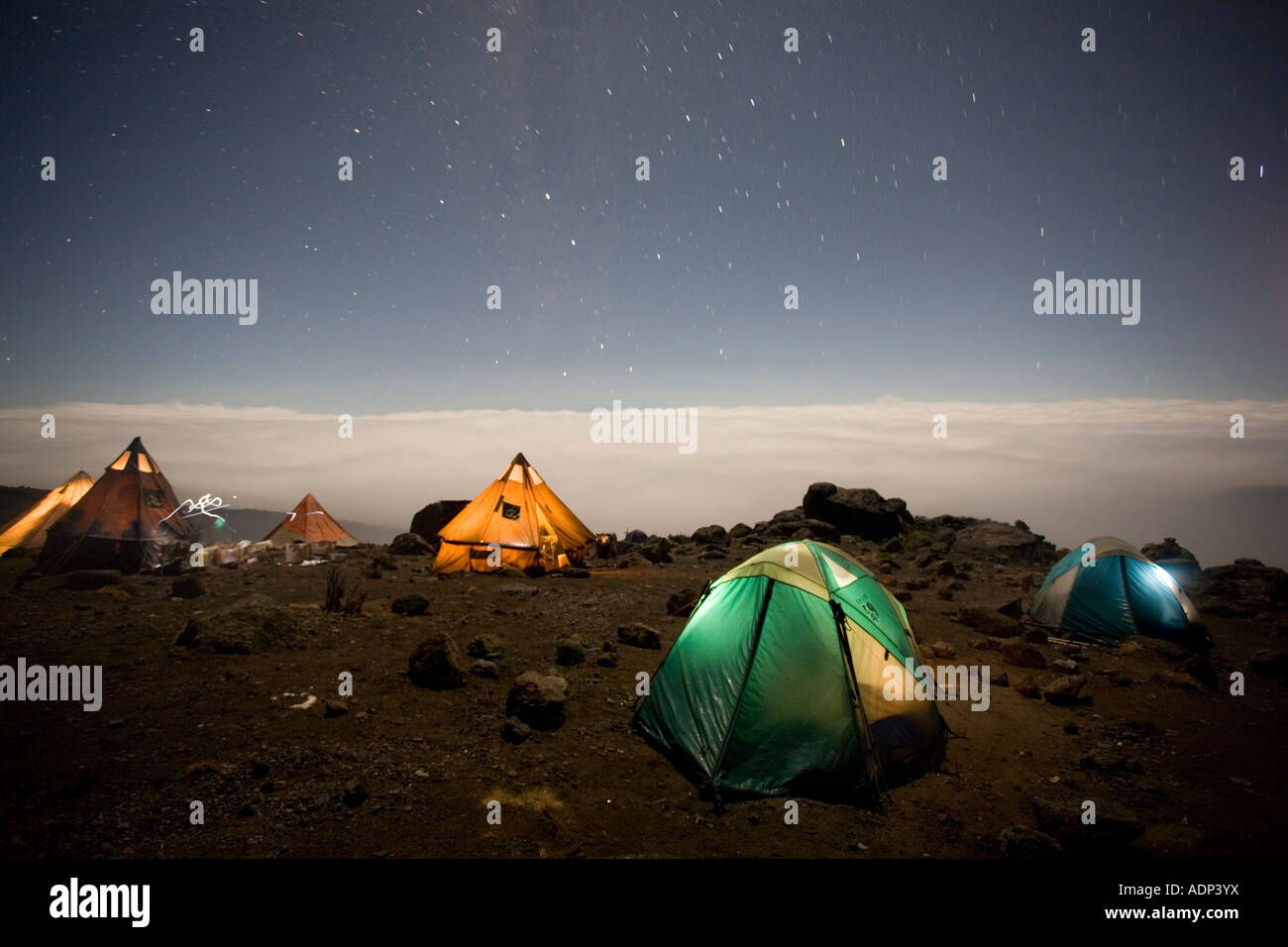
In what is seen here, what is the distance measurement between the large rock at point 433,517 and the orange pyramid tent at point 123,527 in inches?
281

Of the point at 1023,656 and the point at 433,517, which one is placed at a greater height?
the point at 433,517

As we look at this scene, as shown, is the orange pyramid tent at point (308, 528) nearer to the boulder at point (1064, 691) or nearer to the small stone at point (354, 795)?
the small stone at point (354, 795)

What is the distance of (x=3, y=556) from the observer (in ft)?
57.7

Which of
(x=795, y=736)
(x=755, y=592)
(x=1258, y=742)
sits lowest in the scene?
(x=1258, y=742)

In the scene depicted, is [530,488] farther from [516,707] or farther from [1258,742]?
[1258,742]

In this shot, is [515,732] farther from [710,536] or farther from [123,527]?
[710,536]

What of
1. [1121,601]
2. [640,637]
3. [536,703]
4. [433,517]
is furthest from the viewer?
[433,517]

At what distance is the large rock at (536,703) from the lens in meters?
6.98

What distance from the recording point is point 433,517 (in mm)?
22453

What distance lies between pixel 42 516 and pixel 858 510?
33.5 metres

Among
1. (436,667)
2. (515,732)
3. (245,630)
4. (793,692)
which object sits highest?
(245,630)

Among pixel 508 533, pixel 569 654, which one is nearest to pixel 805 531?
pixel 508 533

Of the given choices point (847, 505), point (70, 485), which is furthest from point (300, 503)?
point (847, 505)
